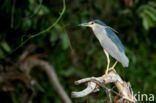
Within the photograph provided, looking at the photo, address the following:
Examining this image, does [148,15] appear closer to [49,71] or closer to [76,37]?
[76,37]

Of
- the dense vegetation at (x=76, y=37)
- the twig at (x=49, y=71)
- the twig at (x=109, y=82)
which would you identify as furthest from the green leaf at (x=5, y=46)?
the twig at (x=109, y=82)

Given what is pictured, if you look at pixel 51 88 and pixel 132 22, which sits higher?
pixel 132 22

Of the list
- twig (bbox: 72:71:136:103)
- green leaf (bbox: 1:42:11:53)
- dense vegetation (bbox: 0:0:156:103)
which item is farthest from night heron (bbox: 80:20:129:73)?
green leaf (bbox: 1:42:11:53)

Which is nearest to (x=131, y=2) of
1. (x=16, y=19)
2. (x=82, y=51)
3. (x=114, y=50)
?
(x=82, y=51)

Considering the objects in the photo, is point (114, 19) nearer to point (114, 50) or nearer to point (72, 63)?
point (72, 63)

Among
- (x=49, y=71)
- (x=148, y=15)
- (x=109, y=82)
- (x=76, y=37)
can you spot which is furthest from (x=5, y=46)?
(x=109, y=82)

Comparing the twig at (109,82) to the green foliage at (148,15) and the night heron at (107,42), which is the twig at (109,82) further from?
the green foliage at (148,15)

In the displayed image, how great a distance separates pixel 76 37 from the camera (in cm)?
288

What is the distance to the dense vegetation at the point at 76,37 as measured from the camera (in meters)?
2.58

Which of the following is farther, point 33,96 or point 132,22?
point 132,22

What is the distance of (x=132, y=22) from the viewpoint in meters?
2.97

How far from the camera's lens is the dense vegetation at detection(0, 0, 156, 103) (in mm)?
2578

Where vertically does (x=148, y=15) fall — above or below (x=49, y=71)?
above

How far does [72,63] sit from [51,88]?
0.17 m
